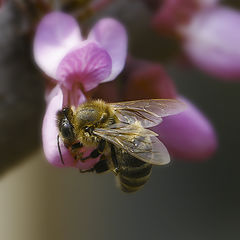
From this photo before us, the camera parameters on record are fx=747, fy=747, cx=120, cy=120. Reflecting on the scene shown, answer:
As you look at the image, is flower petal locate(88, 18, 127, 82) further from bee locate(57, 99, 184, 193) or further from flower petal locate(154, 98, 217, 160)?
flower petal locate(154, 98, 217, 160)

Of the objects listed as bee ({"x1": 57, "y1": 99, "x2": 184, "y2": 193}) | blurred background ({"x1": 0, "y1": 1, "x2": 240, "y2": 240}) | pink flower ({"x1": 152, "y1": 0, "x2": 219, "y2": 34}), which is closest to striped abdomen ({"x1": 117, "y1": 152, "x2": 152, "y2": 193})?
bee ({"x1": 57, "y1": 99, "x2": 184, "y2": 193})

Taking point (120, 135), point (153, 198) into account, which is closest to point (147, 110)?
point (120, 135)

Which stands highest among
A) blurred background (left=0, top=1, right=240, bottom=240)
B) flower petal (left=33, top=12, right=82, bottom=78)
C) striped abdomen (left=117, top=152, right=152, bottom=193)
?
blurred background (left=0, top=1, right=240, bottom=240)

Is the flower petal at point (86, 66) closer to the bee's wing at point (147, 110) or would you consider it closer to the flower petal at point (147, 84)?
the bee's wing at point (147, 110)

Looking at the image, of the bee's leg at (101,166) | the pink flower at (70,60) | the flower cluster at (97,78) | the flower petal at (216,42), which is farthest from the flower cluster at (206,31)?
the bee's leg at (101,166)

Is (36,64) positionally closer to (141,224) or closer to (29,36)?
(29,36)
